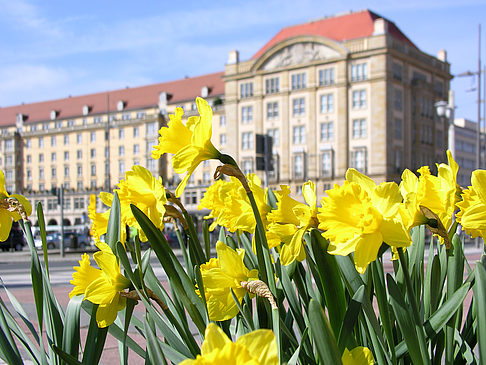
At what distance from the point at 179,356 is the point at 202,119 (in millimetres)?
561

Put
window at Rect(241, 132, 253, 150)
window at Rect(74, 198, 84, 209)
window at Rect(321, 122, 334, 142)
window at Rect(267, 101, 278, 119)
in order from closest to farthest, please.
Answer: window at Rect(321, 122, 334, 142) → window at Rect(267, 101, 278, 119) → window at Rect(241, 132, 253, 150) → window at Rect(74, 198, 84, 209)

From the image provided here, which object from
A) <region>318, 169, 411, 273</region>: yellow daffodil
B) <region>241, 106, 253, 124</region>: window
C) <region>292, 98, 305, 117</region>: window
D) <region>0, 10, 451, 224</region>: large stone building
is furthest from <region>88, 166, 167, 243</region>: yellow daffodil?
<region>241, 106, 253, 124</region>: window

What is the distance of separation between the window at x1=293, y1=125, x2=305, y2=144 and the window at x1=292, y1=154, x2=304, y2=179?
50.1 inches

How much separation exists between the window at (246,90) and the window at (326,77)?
683 cm

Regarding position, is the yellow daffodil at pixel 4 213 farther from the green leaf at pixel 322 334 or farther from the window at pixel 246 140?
the window at pixel 246 140

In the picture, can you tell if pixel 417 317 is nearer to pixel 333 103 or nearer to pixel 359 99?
pixel 359 99

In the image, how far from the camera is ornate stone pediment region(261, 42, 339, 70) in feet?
162

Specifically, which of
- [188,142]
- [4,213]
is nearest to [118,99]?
[4,213]

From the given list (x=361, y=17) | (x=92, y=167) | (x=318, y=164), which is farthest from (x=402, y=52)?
(x=92, y=167)

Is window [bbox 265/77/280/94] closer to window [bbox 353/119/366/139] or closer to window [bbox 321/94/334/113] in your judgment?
window [bbox 321/94/334/113]

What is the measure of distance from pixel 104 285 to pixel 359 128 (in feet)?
158

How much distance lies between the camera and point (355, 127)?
48.7 m

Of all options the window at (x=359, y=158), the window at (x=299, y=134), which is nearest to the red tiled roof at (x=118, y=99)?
the window at (x=299, y=134)

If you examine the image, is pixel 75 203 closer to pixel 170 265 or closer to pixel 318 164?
pixel 318 164
